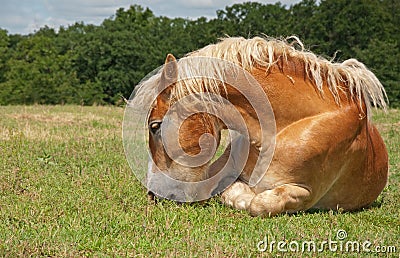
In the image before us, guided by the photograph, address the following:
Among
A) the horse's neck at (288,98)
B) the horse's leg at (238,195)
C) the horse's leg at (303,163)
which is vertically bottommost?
the horse's leg at (238,195)

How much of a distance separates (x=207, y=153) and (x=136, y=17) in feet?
190

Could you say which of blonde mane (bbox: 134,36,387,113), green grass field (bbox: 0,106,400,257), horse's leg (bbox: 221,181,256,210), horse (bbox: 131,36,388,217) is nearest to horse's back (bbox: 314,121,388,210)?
horse (bbox: 131,36,388,217)

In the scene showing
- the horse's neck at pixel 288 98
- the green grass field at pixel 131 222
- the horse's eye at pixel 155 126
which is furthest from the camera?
the horse's neck at pixel 288 98

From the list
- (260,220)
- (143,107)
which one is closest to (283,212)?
(260,220)

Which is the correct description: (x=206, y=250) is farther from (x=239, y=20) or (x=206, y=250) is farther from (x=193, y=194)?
(x=239, y=20)

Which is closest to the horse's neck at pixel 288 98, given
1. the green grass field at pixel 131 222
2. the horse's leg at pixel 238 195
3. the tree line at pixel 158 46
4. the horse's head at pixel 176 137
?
the horse's head at pixel 176 137

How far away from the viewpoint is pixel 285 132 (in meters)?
5.02

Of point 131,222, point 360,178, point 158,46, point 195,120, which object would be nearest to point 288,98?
point 195,120

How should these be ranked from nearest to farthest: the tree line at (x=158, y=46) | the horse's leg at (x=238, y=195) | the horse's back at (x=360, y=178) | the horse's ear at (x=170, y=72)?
the horse's ear at (x=170, y=72)
the horse's leg at (x=238, y=195)
the horse's back at (x=360, y=178)
the tree line at (x=158, y=46)

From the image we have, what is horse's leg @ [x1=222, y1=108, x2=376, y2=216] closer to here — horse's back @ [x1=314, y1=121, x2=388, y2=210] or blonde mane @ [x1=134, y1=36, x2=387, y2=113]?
horse's back @ [x1=314, y1=121, x2=388, y2=210]

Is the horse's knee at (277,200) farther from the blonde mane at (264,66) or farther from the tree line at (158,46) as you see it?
the tree line at (158,46)

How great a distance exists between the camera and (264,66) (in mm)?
5051

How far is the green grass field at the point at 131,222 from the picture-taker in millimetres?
4035

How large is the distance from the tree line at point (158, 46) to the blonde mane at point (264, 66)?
34630 millimetres
